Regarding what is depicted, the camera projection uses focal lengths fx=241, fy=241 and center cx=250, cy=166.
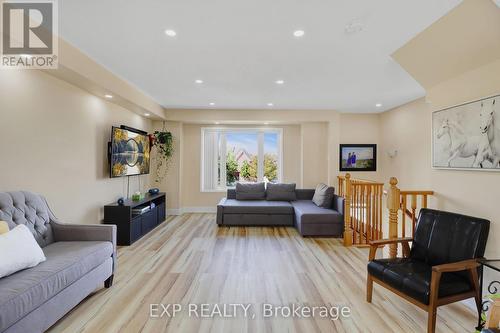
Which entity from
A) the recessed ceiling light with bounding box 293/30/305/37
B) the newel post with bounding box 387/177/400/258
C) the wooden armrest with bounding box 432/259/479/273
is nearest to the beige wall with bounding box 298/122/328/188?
the newel post with bounding box 387/177/400/258

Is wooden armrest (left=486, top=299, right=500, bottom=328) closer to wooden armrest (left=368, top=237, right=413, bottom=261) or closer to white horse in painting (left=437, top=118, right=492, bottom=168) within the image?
wooden armrest (left=368, top=237, right=413, bottom=261)

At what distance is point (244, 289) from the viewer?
8.73 feet

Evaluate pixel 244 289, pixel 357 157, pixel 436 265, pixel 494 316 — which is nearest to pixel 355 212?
pixel 436 265

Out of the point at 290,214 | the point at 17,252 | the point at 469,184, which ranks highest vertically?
the point at 469,184

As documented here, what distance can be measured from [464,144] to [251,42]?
2.47m

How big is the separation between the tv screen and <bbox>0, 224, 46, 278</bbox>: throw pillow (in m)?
2.09

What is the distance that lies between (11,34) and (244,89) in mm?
2961

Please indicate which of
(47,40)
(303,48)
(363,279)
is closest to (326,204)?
(363,279)

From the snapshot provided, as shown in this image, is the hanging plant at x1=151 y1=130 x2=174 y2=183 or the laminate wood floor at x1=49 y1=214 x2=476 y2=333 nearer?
the laminate wood floor at x1=49 y1=214 x2=476 y2=333

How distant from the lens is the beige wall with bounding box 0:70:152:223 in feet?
8.29

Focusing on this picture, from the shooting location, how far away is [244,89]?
4305 millimetres

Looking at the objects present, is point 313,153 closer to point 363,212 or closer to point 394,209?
point 363,212

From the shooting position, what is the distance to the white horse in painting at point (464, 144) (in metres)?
2.27

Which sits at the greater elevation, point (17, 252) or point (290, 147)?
point (290, 147)
